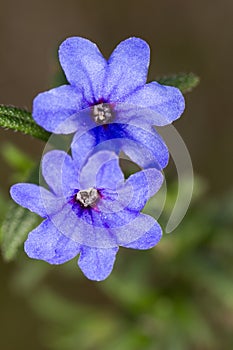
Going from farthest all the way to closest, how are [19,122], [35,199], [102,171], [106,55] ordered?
[106,55] < [19,122] < [35,199] < [102,171]

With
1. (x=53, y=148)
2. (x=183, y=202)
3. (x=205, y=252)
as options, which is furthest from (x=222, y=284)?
(x=53, y=148)

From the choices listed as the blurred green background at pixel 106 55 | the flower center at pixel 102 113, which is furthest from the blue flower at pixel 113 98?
the blurred green background at pixel 106 55

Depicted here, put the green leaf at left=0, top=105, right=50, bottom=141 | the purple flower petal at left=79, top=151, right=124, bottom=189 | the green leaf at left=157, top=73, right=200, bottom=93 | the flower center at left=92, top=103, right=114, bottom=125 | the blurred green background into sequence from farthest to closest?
the blurred green background < the green leaf at left=157, top=73, right=200, bottom=93 < the green leaf at left=0, top=105, right=50, bottom=141 < the flower center at left=92, top=103, right=114, bottom=125 < the purple flower petal at left=79, top=151, right=124, bottom=189

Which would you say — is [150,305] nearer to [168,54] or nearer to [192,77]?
[192,77]

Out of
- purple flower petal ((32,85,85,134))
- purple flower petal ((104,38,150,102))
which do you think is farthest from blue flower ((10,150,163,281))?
purple flower petal ((104,38,150,102))

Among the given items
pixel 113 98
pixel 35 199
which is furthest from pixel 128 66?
pixel 35 199

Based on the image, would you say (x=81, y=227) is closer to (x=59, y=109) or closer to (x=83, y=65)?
(x=59, y=109)

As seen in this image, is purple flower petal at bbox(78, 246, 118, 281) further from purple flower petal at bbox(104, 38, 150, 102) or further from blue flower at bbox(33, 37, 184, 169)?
purple flower petal at bbox(104, 38, 150, 102)
